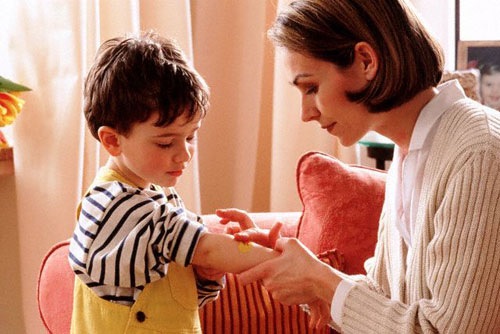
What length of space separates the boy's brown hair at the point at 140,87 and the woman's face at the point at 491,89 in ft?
5.68

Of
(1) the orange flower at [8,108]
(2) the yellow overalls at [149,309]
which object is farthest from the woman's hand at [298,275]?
(1) the orange flower at [8,108]

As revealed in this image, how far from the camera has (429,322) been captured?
1.43m

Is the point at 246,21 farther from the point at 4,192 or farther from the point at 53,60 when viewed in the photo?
the point at 4,192

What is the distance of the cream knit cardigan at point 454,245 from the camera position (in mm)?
1377

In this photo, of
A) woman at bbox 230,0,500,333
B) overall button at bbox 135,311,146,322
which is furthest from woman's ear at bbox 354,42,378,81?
overall button at bbox 135,311,146,322

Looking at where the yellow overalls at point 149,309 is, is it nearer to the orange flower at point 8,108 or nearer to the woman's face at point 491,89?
the orange flower at point 8,108

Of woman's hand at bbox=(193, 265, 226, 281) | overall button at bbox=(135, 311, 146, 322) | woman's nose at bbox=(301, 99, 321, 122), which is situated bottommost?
overall button at bbox=(135, 311, 146, 322)

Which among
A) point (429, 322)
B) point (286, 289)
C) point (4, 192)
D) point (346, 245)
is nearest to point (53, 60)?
point (4, 192)

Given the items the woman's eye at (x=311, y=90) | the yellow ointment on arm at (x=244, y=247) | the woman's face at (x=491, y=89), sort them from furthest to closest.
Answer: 1. the woman's face at (x=491, y=89)
2. the woman's eye at (x=311, y=90)
3. the yellow ointment on arm at (x=244, y=247)

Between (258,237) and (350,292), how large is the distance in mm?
198

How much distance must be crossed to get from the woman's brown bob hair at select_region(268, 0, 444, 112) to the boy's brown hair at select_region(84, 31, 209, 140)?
8.6 inches

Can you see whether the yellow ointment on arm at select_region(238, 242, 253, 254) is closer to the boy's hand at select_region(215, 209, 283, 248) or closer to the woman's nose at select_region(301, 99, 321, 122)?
the boy's hand at select_region(215, 209, 283, 248)

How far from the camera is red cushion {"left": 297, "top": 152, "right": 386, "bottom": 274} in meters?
2.04

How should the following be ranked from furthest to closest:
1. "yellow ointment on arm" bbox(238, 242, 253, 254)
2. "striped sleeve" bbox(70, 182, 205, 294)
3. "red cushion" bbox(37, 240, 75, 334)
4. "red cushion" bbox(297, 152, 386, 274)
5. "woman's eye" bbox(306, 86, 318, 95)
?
"red cushion" bbox(297, 152, 386, 274), "red cushion" bbox(37, 240, 75, 334), "woman's eye" bbox(306, 86, 318, 95), "yellow ointment on arm" bbox(238, 242, 253, 254), "striped sleeve" bbox(70, 182, 205, 294)
